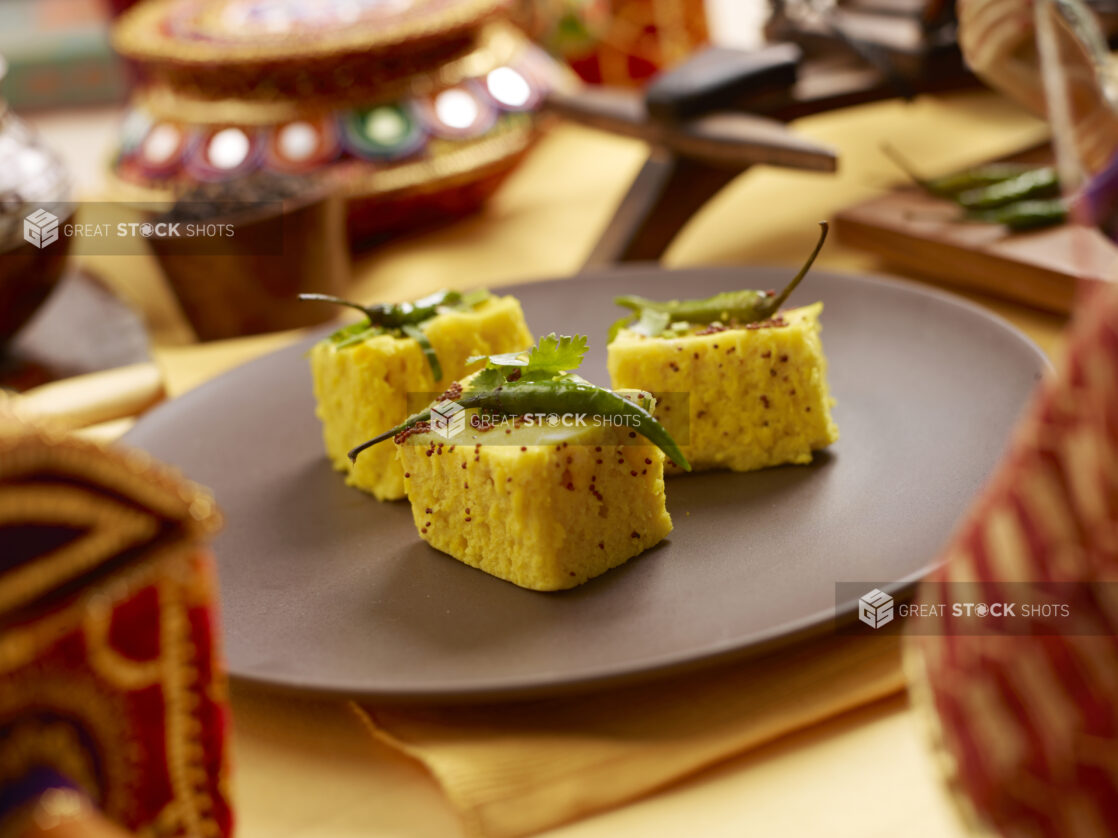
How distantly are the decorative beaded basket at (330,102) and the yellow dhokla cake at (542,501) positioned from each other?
3.84 feet

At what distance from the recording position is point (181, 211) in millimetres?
2166

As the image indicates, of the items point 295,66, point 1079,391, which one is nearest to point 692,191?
point 295,66

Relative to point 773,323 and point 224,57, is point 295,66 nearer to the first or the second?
point 224,57

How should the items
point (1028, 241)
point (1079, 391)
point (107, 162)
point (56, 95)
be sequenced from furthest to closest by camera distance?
A: point (56, 95) < point (107, 162) < point (1028, 241) < point (1079, 391)

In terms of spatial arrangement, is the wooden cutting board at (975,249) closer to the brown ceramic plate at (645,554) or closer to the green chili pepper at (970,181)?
the green chili pepper at (970,181)

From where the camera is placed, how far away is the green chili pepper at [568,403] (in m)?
1.25

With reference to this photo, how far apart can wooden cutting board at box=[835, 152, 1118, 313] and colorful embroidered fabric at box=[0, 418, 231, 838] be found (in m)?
1.36

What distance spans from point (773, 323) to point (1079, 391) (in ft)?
2.89

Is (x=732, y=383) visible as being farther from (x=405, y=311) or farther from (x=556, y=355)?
(x=405, y=311)

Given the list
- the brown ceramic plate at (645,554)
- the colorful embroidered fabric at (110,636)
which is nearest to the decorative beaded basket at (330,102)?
the brown ceramic plate at (645,554)

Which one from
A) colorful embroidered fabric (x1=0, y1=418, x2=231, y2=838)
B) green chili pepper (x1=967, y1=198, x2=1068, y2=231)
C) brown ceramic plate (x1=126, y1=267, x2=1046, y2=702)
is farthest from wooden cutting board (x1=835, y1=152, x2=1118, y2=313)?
colorful embroidered fabric (x1=0, y1=418, x2=231, y2=838)

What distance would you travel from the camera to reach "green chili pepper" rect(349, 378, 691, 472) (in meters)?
1.25

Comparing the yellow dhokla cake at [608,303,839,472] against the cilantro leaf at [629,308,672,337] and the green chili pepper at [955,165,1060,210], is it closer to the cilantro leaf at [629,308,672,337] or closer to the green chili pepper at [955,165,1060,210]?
the cilantro leaf at [629,308,672,337]

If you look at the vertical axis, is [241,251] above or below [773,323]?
above
